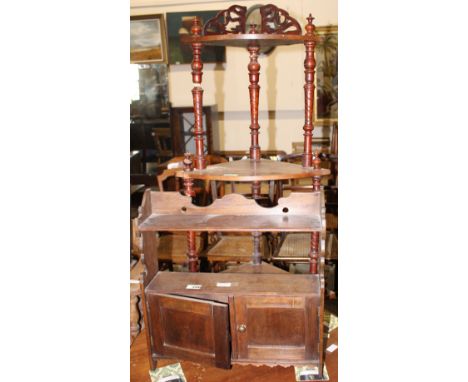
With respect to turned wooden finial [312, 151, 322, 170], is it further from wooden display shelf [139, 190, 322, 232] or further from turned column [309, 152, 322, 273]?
wooden display shelf [139, 190, 322, 232]

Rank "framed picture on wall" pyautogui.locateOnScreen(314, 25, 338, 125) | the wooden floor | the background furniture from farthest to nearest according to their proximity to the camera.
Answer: the background furniture, "framed picture on wall" pyautogui.locateOnScreen(314, 25, 338, 125), the wooden floor

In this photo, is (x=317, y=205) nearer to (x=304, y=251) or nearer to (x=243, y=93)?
(x=304, y=251)


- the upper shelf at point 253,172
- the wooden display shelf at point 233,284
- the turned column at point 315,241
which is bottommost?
the wooden display shelf at point 233,284

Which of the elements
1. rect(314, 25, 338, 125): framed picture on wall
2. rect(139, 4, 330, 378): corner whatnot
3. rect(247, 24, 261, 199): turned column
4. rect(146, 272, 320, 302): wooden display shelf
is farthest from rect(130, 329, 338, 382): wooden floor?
rect(314, 25, 338, 125): framed picture on wall

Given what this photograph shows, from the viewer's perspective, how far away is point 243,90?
16.8 ft

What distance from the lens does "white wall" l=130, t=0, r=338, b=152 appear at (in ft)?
16.2

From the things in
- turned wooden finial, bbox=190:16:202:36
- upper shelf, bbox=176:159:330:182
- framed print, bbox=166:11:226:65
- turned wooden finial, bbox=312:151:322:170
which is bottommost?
upper shelf, bbox=176:159:330:182

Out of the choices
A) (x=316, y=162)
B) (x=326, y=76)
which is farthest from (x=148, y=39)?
(x=316, y=162)

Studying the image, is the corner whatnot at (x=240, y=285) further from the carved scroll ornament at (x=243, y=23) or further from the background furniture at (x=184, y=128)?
the background furniture at (x=184, y=128)

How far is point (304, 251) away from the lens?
2.39 meters

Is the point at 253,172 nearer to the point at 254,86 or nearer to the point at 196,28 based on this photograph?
the point at 254,86

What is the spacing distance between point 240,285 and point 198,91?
840 millimetres

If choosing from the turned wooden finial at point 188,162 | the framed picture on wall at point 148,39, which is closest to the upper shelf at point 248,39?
the turned wooden finial at point 188,162

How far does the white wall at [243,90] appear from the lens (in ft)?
16.2
